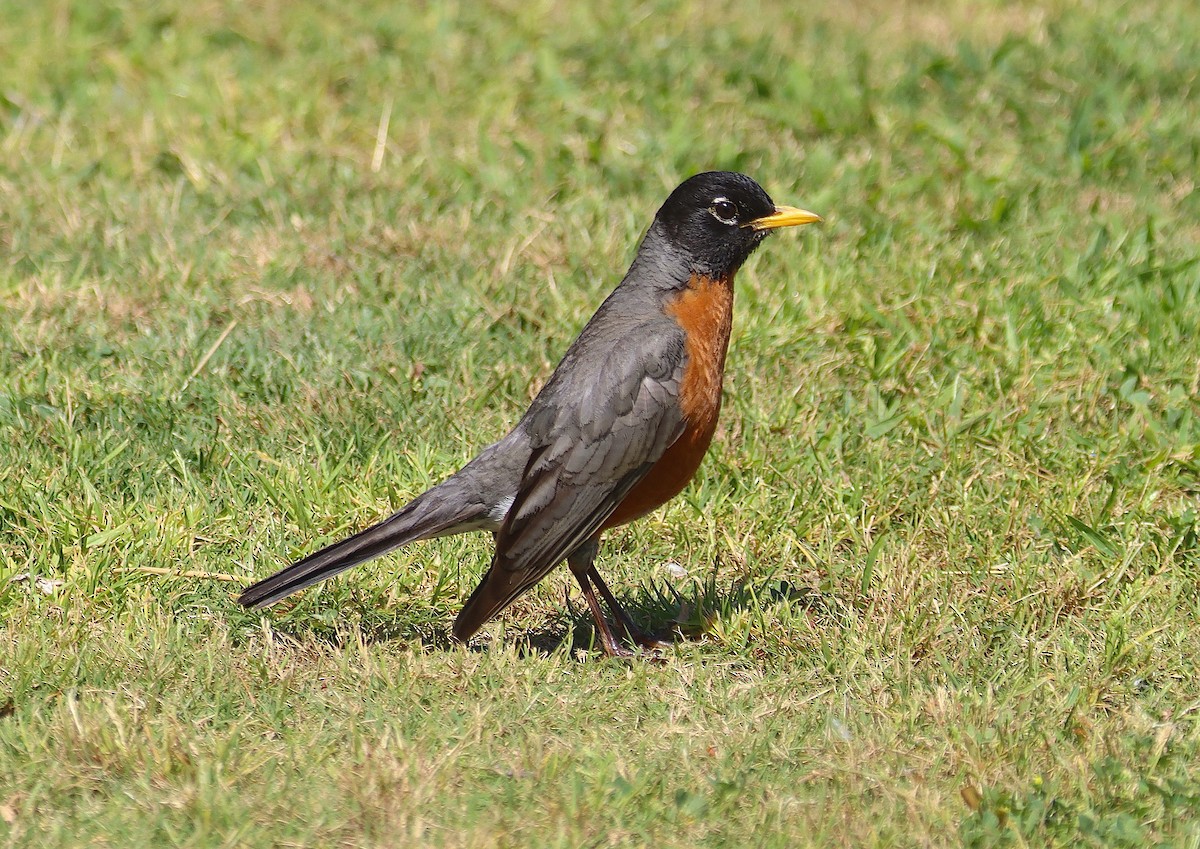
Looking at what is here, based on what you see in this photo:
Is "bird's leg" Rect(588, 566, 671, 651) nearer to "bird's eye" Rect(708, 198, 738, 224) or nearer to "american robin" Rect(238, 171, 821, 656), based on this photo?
"american robin" Rect(238, 171, 821, 656)

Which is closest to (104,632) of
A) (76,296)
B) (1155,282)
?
(76,296)

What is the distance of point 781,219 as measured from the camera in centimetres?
552

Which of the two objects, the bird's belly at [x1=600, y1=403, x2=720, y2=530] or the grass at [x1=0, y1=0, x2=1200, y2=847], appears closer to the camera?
the grass at [x1=0, y1=0, x2=1200, y2=847]

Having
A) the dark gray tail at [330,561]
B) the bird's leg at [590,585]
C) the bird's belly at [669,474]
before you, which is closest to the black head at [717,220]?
the bird's belly at [669,474]

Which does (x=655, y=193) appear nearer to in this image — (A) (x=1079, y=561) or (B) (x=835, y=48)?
(B) (x=835, y=48)

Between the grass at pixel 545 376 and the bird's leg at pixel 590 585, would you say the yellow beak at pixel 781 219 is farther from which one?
the bird's leg at pixel 590 585

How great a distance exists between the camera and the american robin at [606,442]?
4852mm

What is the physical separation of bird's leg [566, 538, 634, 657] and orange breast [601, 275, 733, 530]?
114mm

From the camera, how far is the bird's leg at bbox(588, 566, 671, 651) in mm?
5148

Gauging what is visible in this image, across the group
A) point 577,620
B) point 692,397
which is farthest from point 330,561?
point 692,397

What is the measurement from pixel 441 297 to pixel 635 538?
1.75m

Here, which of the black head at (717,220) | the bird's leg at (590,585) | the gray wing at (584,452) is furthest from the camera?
the black head at (717,220)

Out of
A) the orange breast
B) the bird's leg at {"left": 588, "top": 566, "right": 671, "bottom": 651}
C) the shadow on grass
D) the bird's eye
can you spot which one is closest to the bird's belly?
the orange breast

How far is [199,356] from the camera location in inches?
253
